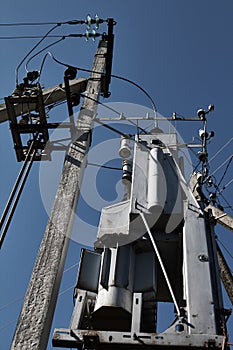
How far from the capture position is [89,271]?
3768 mm

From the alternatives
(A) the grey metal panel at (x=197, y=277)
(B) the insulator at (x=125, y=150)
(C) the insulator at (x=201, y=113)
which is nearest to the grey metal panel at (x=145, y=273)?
(A) the grey metal panel at (x=197, y=277)

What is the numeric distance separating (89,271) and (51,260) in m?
0.49

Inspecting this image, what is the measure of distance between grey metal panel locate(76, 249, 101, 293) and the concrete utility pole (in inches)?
10.7

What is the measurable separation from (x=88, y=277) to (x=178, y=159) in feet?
6.29

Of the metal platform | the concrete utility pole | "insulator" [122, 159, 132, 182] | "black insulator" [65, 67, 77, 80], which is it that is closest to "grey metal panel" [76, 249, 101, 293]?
the concrete utility pole

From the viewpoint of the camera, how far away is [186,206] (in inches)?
158

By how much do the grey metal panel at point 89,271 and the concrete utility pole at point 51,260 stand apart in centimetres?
27

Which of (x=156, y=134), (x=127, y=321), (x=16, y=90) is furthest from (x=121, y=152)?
(x=127, y=321)

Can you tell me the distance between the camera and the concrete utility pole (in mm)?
2877

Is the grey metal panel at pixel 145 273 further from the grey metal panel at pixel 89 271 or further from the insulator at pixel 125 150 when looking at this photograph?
the insulator at pixel 125 150

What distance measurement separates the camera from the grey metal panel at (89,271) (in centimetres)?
369

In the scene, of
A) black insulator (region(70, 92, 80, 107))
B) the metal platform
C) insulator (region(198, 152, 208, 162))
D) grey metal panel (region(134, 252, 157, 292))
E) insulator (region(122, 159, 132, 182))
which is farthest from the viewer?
black insulator (region(70, 92, 80, 107))

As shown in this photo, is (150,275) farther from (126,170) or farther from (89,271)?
(126,170)

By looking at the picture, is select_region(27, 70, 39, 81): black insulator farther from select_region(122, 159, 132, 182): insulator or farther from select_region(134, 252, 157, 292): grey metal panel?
select_region(134, 252, 157, 292): grey metal panel
